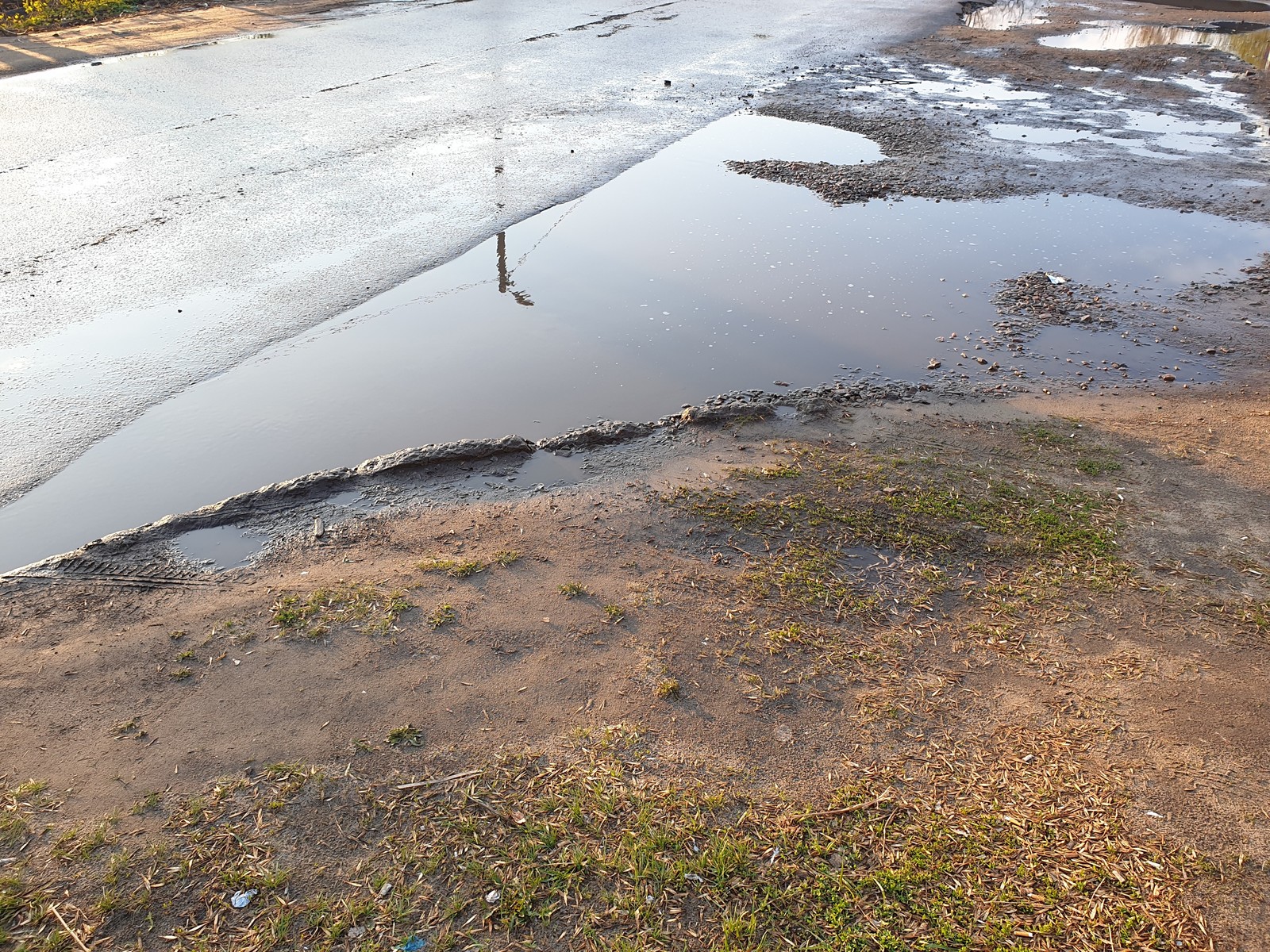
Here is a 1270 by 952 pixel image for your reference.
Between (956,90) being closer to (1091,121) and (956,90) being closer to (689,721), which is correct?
(1091,121)

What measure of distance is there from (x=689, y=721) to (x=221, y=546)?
2623 mm

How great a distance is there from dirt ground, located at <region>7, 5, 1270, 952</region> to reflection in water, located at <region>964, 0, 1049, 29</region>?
16.7 meters

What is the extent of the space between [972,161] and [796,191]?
2543mm

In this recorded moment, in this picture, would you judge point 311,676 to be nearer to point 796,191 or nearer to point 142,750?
point 142,750

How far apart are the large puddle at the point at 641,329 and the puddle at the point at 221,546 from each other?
0.04m

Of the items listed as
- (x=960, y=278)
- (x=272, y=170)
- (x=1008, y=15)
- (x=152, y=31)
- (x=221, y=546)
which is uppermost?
(x=152, y=31)

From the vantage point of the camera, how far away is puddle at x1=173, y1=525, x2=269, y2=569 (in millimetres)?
4434

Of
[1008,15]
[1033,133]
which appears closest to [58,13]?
[1033,133]

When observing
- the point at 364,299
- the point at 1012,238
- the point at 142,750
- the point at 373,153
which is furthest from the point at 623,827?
the point at 373,153

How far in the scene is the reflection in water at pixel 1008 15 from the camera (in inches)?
732

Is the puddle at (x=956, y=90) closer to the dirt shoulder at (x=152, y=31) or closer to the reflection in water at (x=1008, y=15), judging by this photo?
the reflection in water at (x=1008, y=15)

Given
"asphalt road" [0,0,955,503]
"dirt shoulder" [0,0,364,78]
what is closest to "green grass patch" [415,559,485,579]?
"asphalt road" [0,0,955,503]

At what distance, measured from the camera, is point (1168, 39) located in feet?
57.8

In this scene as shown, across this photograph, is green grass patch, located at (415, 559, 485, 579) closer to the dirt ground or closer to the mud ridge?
the dirt ground
